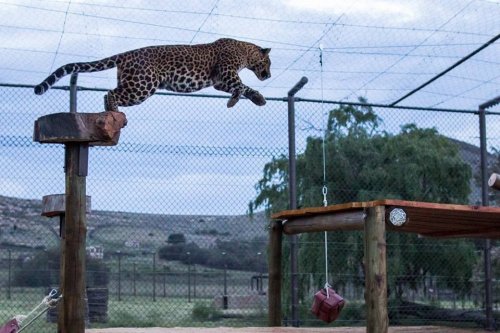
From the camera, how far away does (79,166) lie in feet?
19.6

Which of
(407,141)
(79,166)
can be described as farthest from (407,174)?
(79,166)

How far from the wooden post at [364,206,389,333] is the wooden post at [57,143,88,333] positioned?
2.08m

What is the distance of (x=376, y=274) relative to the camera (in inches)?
251

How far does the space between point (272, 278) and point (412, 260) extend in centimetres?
297

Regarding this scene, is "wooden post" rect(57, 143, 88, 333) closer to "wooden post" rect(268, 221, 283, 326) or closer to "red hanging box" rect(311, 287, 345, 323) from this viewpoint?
"red hanging box" rect(311, 287, 345, 323)

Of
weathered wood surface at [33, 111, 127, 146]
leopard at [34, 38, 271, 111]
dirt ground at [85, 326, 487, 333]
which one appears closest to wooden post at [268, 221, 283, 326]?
dirt ground at [85, 326, 487, 333]

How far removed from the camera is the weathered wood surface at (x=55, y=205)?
631 centimetres

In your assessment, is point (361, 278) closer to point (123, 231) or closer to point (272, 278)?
point (272, 278)

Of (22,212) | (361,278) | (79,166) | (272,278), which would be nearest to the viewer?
(79,166)

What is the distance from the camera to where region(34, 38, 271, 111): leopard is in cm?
660

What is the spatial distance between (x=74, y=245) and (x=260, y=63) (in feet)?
8.18

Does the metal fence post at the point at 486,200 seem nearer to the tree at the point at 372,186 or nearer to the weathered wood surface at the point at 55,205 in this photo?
the tree at the point at 372,186

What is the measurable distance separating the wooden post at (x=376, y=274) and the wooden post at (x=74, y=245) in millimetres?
2082

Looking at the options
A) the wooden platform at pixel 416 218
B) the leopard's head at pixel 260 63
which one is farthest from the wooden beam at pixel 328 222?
the leopard's head at pixel 260 63
